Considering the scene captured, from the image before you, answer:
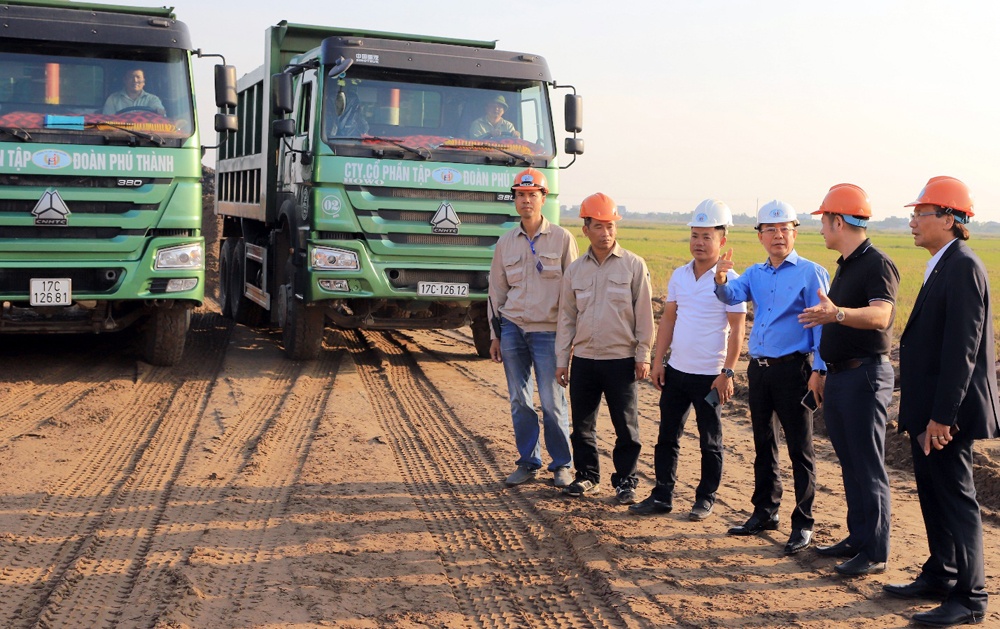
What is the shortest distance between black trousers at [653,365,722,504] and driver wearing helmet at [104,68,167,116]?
6092 mm

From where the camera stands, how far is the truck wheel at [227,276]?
52.0ft

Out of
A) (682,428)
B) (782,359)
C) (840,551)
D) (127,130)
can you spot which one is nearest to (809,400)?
(782,359)

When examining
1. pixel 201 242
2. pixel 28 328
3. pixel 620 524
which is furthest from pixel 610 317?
pixel 28 328

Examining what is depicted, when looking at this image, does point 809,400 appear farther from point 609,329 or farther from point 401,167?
point 401,167

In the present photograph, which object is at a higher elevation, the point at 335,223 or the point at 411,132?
the point at 411,132

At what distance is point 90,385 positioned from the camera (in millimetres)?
10492

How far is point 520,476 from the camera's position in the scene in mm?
7047

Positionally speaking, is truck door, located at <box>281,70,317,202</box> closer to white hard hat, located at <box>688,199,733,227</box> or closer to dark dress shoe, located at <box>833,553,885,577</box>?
white hard hat, located at <box>688,199,733,227</box>

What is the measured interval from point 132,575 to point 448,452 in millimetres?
3214

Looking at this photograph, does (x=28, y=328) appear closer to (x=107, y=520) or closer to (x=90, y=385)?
(x=90, y=385)

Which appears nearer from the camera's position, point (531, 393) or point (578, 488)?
point (578, 488)

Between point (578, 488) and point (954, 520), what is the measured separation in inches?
97.7

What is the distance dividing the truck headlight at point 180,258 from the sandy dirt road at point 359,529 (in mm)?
1204

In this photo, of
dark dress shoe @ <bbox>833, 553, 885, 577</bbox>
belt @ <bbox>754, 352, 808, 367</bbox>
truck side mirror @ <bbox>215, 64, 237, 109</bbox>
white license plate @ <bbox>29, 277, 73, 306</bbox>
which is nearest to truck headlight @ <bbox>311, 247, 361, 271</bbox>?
truck side mirror @ <bbox>215, 64, 237, 109</bbox>
